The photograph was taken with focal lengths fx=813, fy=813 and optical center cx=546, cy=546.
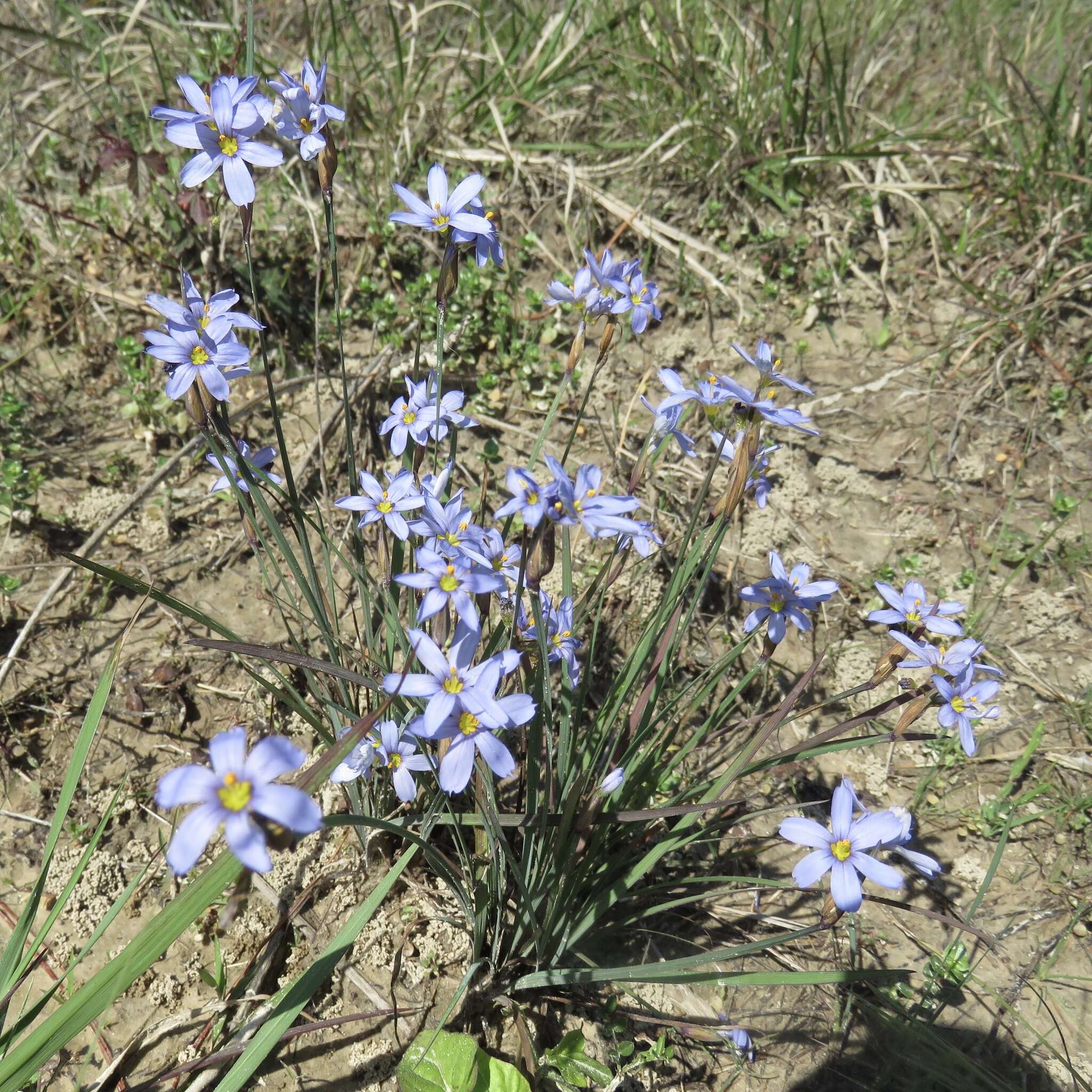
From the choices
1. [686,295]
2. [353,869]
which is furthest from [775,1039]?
[686,295]

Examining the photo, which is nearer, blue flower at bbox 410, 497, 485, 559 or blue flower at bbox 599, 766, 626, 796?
blue flower at bbox 410, 497, 485, 559

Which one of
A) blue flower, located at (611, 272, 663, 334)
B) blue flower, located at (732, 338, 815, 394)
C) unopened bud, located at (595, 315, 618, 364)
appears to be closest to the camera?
blue flower, located at (732, 338, 815, 394)

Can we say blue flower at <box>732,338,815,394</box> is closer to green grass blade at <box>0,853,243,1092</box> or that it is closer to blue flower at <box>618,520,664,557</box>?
blue flower at <box>618,520,664,557</box>

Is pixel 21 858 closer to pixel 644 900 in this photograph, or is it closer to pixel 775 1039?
pixel 644 900

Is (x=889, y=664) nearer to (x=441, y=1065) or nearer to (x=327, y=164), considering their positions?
(x=441, y=1065)

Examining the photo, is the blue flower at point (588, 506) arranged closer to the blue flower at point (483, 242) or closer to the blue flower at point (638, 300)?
the blue flower at point (483, 242)

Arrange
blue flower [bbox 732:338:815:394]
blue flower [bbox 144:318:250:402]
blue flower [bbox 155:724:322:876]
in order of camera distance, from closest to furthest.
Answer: blue flower [bbox 155:724:322:876], blue flower [bbox 144:318:250:402], blue flower [bbox 732:338:815:394]

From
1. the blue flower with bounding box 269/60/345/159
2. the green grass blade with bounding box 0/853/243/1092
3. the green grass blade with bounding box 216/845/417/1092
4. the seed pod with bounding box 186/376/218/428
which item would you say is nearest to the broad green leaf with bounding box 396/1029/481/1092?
the green grass blade with bounding box 216/845/417/1092
